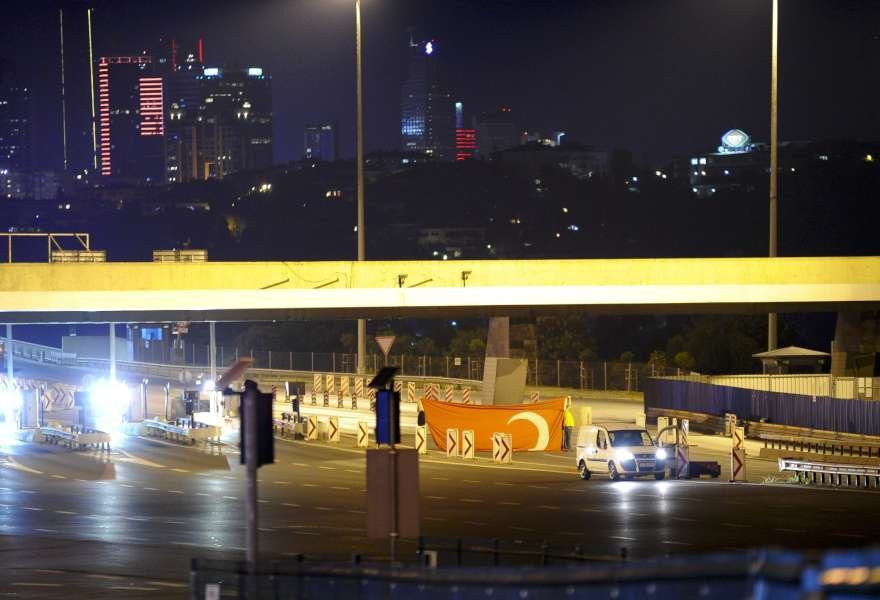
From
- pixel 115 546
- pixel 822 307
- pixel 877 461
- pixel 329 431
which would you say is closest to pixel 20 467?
pixel 329 431

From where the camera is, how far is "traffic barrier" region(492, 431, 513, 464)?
1762 inches

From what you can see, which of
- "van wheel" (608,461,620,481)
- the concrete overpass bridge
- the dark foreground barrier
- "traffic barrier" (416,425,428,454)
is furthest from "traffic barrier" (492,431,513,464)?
the dark foreground barrier

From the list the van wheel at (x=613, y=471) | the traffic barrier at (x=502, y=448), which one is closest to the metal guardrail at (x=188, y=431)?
the traffic barrier at (x=502, y=448)

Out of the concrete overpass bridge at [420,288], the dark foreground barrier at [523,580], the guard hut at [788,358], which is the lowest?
the guard hut at [788,358]

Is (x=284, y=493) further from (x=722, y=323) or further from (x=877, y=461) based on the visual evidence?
(x=722, y=323)

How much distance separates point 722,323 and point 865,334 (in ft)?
92.5

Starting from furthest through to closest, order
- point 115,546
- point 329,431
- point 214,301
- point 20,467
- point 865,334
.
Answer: point 865,334, point 329,431, point 214,301, point 20,467, point 115,546

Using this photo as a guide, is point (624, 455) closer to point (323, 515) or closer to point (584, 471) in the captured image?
point (584, 471)

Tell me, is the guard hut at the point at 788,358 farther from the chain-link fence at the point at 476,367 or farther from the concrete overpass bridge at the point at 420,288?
the chain-link fence at the point at 476,367

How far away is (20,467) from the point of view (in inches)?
1801

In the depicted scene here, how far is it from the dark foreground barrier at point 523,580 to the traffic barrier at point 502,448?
29.4 meters

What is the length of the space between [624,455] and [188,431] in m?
19.2

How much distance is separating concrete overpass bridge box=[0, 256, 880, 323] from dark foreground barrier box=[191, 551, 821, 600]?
108 feet

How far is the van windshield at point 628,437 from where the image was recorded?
3940cm
